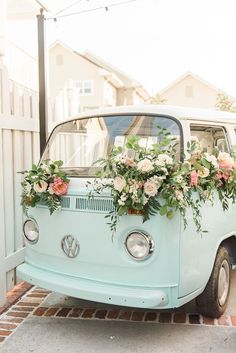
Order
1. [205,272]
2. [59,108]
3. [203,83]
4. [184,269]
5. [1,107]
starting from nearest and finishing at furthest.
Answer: [184,269], [205,272], [1,107], [59,108], [203,83]

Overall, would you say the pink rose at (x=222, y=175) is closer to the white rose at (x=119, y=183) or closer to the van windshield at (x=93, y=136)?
the van windshield at (x=93, y=136)

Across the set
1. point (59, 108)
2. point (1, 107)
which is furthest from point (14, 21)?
point (1, 107)

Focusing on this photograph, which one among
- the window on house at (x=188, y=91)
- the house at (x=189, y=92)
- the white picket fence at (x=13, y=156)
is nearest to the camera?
the white picket fence at (x=13, y=156)

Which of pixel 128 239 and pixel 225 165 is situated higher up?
pixel 225 165

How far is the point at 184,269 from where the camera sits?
3.48m

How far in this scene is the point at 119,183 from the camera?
3424 mm

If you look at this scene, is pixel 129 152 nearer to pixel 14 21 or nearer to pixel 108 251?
pixel 108 251

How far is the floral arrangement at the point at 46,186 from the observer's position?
3.80 m

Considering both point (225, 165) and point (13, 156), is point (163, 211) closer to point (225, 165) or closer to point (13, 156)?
point (225, 165)

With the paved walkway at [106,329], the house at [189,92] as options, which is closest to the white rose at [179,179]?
the paved walkway at [106,329]

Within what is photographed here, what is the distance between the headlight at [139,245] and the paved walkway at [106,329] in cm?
77

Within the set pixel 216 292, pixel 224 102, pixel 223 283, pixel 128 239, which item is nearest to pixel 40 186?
pixel 128 239

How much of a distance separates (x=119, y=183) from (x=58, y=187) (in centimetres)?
63

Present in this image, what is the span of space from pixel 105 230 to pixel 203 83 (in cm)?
4099
